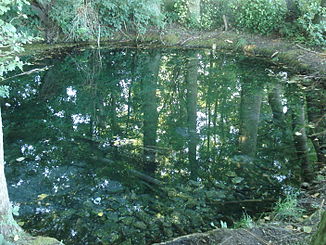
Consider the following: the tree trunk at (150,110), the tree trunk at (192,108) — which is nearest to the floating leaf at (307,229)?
the tree trunk at (192,108)

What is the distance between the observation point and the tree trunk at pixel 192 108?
6594 mm

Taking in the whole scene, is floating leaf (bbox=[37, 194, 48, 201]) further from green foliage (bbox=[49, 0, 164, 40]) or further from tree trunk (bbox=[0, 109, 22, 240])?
green foliage (bbox=[49, 0, 164, 40])

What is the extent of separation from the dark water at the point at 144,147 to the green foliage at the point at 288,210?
17.4 inches

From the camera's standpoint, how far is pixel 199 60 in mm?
12562

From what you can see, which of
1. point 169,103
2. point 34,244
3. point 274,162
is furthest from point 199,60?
point 34,244

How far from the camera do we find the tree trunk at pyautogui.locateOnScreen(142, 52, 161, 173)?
6602 mm

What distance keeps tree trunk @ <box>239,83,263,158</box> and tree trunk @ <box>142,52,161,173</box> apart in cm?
167

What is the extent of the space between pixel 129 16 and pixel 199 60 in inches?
146

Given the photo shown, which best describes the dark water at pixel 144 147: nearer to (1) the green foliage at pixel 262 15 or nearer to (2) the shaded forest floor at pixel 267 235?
(2) the shaded forest floor at pixel 267 235

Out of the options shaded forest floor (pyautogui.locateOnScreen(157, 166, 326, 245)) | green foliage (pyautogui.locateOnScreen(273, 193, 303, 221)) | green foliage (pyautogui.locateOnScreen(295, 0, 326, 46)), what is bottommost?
green foliage (pyautogui.locateOnScreen(273, 193, 303, 221))

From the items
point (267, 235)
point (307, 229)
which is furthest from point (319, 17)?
point (267, 235)

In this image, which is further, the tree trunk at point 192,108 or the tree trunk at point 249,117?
the tree trunk at point 249,117

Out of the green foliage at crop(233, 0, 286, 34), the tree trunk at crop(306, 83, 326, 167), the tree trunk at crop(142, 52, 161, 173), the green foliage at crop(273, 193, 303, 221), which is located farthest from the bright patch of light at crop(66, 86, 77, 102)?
the green foliage at crop(233, 0, 286, 34)

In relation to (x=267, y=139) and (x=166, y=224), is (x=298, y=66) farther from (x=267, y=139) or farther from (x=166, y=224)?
(x=166, y=224)
